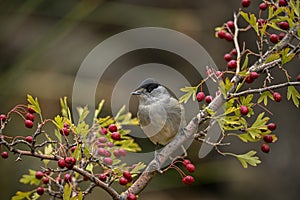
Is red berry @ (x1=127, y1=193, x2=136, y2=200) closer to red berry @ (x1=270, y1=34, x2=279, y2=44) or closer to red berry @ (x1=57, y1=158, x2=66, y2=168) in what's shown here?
red berry @ (x1=57, y1=158, x2=66, y2=168)

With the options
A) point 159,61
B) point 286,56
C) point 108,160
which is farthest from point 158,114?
point 159,61

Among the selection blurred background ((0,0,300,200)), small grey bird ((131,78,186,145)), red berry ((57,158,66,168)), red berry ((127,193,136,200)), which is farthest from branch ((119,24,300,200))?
blurred background ((0,0,300,200))

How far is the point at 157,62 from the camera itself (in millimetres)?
4793

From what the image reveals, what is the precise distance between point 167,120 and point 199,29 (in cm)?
247

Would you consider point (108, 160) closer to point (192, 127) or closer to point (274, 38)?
point (192, 127)

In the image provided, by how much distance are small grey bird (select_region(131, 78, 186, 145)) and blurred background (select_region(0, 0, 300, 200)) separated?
144 cm

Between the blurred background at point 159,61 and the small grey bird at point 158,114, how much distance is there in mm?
1443

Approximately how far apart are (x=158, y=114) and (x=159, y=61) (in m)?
2.51

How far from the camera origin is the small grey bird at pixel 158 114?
7.34ft

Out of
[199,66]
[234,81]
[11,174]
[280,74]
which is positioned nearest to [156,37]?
[199,66]

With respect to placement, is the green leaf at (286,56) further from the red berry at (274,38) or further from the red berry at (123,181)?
the red berry at (123,181)

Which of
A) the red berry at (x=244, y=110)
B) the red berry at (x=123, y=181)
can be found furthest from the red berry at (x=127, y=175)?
the red berry at (x=244, y=110)

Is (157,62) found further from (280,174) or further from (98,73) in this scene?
(280,174)

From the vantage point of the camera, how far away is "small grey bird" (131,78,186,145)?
224 cm
